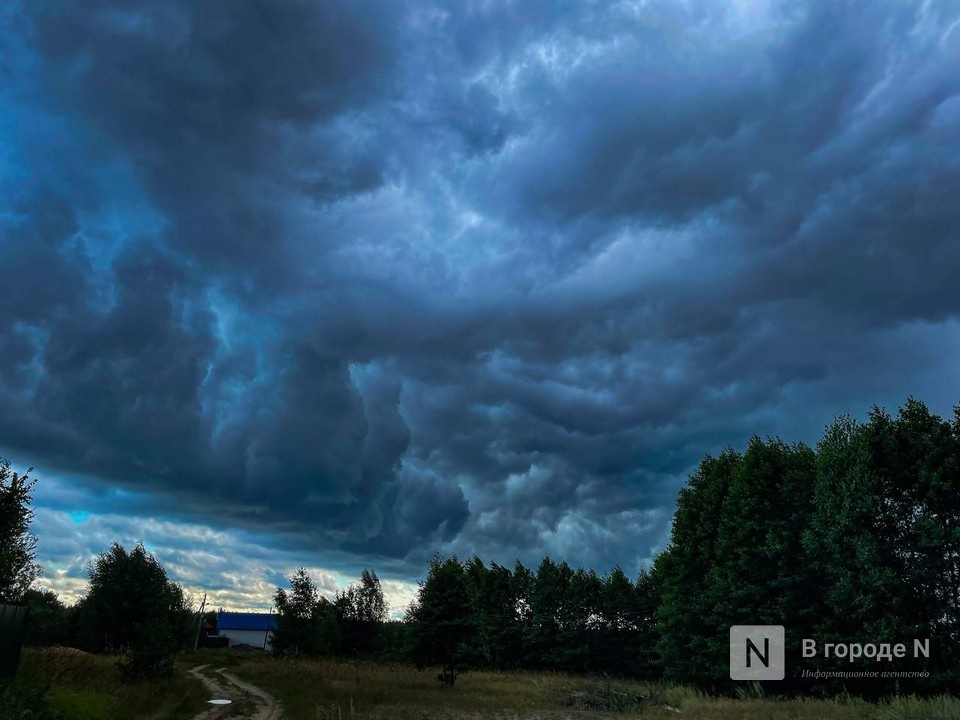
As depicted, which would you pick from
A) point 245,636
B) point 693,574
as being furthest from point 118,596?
point 245,636

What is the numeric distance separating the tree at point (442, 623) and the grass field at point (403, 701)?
6.11 feet

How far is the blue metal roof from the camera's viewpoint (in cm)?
13225

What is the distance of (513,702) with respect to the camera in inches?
1438

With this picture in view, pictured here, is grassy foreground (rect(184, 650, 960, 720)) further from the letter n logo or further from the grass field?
the letter n logo

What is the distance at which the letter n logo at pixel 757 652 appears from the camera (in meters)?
38.8

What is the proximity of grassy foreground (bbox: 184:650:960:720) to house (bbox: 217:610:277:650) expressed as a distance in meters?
86.6

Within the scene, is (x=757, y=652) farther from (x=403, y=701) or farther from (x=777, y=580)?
(x=403, y=701)

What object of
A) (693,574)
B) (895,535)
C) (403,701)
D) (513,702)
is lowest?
(513,702)

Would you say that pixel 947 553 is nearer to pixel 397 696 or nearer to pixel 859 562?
pixel 859 562

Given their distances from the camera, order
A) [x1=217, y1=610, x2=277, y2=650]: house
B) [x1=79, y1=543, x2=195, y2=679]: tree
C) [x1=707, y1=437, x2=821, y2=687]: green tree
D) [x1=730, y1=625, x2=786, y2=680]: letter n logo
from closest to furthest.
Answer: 1. [x1=707, y1=437, x2=821, y2=687]: green tree
2. [x1=730, y1=625, x2=786, y2=680]: letter n logo
3. [x1=79, y1=543, x2=195, y2=679]: tree
4. [x1=217, y1=610, x2=277, y2=650]: house

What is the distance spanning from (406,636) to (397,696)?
55.3 ft

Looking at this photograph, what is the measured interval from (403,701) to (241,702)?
8170 millimetres

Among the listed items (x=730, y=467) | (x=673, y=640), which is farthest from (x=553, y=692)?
(x=730, y=467)

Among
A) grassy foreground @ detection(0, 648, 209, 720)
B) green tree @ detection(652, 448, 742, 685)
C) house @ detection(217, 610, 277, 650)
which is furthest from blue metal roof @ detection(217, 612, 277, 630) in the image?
grassy foreground @ detection(0, 648, 209, 720)
